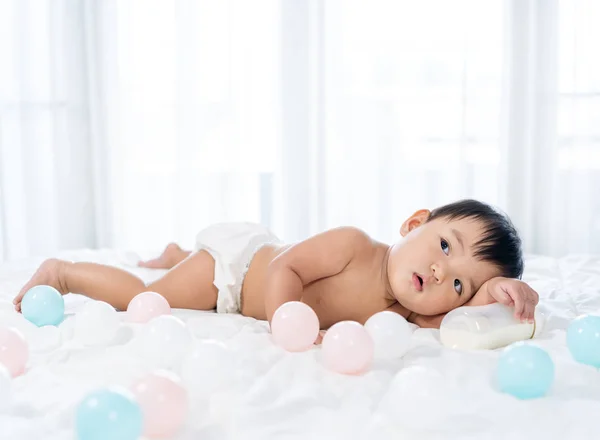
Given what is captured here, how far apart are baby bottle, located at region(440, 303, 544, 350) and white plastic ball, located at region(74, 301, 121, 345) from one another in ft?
2.02

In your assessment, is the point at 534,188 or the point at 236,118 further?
the point at 236,118

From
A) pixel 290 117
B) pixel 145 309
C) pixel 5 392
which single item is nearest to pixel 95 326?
pixel 145 309

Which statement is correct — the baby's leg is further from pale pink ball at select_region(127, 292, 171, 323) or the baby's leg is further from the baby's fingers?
the baby's fingers

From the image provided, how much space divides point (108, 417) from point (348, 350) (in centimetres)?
42

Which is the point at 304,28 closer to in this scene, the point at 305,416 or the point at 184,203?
the point at 184,203

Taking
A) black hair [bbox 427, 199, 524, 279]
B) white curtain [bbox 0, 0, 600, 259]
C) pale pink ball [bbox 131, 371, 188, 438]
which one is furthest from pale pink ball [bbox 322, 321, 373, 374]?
white curtain [bbox 0, 0, 600, 259]

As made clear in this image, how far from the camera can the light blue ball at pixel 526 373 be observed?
2.87 feet

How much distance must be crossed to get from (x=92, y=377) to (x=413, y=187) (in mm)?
2356

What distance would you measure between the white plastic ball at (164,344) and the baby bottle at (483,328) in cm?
49

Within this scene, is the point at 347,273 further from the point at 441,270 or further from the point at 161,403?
the point at 161,403

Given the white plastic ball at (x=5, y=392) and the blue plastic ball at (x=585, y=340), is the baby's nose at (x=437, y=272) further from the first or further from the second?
the white plastic ball at (x=5, y=392)

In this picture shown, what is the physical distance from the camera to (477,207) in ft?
4.43

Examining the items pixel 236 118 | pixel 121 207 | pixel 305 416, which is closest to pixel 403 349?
pixel 305 416

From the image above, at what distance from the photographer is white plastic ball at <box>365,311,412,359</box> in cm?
108
